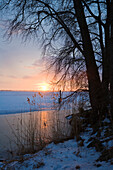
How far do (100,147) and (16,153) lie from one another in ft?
6.69

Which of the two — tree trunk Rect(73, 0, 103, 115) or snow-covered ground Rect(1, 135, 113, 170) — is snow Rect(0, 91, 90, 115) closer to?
tree trunk Rect(73, 0, 103, 115)

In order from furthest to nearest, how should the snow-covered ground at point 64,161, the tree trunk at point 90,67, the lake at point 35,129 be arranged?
1. the tree trunk at point 90,67
2. the lake at point 35,129
3. the snow-covered ground at point 64,161

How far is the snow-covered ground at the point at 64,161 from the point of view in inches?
86.2

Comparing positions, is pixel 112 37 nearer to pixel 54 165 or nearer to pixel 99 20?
pixel 99 20

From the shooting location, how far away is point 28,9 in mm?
4996

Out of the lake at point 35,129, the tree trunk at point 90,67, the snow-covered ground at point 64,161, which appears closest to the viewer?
the snow-covered ground at point 64,161

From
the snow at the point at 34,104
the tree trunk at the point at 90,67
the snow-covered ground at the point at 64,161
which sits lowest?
the snow-covered ground at the point at 64,161

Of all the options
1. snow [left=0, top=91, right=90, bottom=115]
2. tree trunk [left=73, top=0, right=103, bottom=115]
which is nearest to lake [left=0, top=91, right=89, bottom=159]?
snow [left=0, top=91, right=90, bottom=115]

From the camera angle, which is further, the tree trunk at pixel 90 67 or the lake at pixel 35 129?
the tree trunk at pixel 90 67

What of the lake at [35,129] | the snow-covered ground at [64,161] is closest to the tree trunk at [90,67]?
the lake at [35,129]

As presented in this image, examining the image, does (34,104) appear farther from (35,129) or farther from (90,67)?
(90,67)

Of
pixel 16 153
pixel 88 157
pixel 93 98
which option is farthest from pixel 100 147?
pixel 16 153

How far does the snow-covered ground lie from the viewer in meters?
2.19

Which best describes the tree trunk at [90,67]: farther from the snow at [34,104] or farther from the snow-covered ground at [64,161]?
the snow-covered ground at [64,161]
